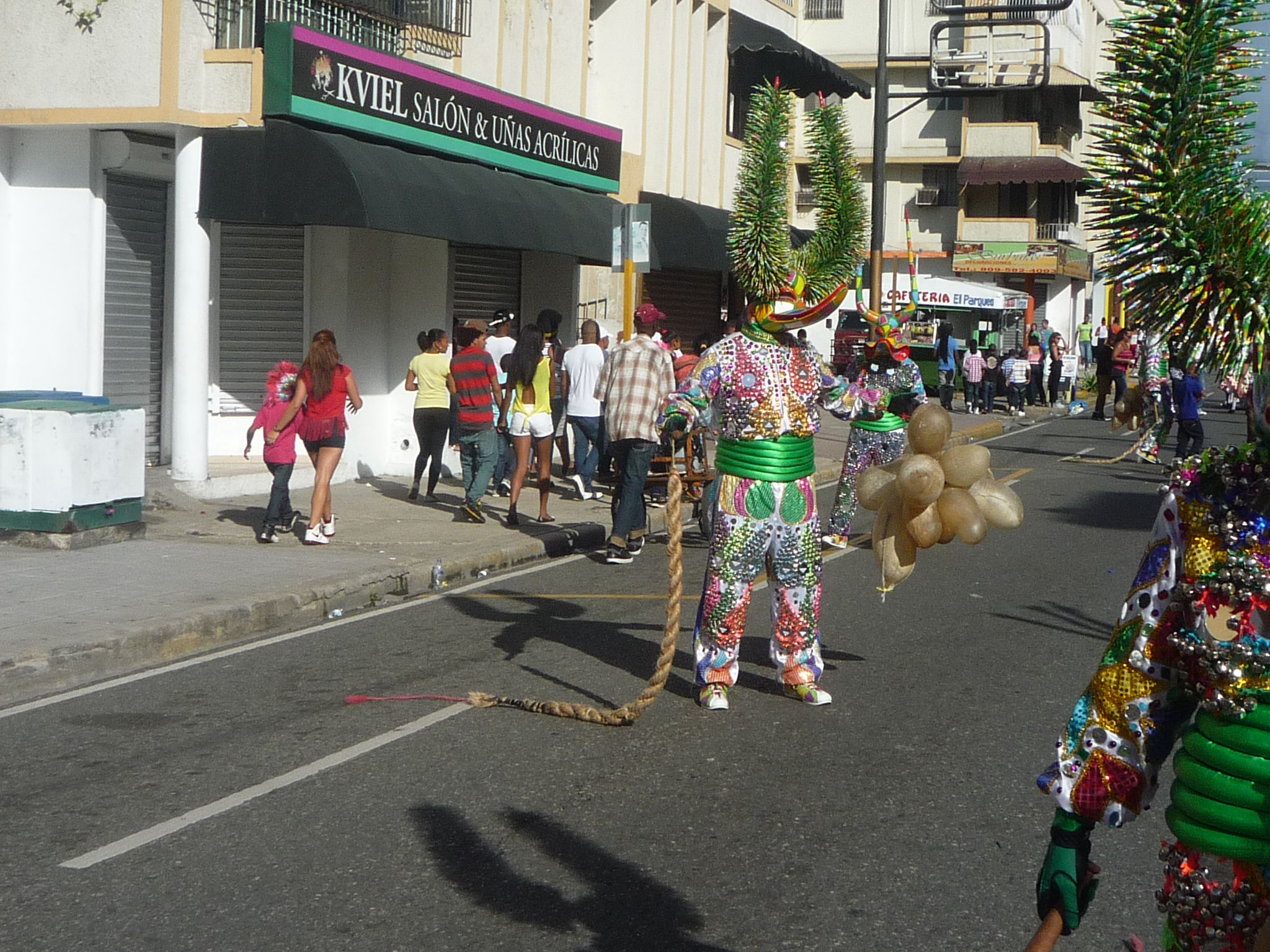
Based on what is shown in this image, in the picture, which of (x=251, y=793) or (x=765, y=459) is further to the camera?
(x=765, y=459)

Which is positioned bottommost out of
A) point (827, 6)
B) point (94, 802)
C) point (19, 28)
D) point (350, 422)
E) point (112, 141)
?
point (94, 802)

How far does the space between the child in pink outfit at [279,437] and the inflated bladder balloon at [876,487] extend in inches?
279

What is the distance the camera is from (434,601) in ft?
33.9

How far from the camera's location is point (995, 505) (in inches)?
199

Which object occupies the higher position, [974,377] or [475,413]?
[974,377]

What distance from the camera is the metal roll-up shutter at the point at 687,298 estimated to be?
23203 millimetres

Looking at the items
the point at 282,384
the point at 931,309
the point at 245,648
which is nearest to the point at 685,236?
the point at 282,384

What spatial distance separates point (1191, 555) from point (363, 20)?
14.3m

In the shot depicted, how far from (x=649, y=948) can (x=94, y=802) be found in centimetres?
248

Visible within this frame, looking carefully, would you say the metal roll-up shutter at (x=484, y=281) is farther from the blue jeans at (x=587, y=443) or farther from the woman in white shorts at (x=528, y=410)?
the woman in white shorts at (x=528, y=410)

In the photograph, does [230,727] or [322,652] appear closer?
[230,727]

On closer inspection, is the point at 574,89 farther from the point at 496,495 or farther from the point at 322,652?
the point at 322,652

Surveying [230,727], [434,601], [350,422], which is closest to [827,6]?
[350,422]

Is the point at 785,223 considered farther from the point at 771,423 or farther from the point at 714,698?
the point at 714,698
